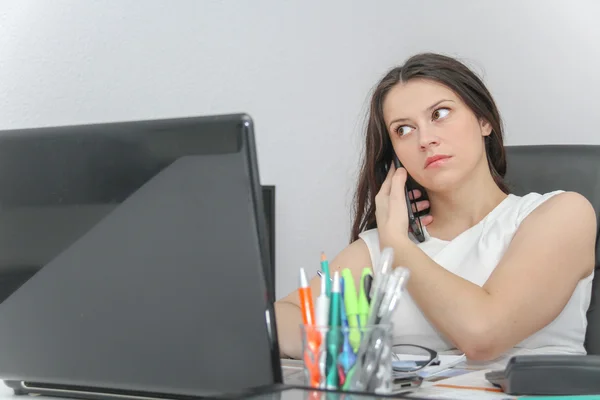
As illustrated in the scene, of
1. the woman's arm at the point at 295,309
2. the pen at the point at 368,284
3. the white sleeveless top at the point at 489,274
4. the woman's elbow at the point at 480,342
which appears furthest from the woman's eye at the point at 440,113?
the pen at the point at 368,284

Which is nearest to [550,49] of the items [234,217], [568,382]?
[568,382]

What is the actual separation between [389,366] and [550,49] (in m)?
1.99

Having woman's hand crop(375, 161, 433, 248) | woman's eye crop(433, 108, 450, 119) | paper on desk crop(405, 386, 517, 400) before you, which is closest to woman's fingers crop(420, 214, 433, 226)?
woman's hand crop(375, 161, 433, 248)

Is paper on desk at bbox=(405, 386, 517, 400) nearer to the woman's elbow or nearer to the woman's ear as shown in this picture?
the woman's elbow

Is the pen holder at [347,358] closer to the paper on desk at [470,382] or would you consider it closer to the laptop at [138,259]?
the laptop at [138,259]

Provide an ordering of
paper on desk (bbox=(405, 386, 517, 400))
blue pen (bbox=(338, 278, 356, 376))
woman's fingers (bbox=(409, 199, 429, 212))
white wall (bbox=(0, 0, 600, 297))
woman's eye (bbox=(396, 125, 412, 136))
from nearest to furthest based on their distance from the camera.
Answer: blue pen (bbox=(338, 278, 356, 376)) → paper on desk (bbox=(405, 386, 517, 400)) → woman's eye (bbox=(396, 125, 412, 136)) → woman's fingers (bbox=(409, 199, 429, 212)) → white wall (bbox=(0, 0, 600, 297))

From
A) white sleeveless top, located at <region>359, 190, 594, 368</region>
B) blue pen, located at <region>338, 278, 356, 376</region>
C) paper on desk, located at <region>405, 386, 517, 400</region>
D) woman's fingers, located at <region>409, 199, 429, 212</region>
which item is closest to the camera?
blue pen, located at <region>338, 278, 356, 376</region>

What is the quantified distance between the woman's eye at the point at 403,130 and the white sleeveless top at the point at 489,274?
0.24m

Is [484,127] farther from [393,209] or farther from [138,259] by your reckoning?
[138,259]

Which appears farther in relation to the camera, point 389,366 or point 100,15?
point 100,15

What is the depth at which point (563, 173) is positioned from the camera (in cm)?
161

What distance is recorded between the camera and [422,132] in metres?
1.54

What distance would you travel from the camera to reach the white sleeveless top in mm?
1479

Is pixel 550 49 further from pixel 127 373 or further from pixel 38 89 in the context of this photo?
pixel 127 373
